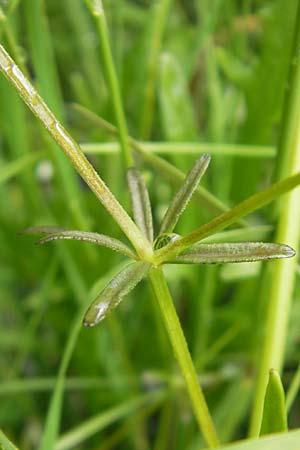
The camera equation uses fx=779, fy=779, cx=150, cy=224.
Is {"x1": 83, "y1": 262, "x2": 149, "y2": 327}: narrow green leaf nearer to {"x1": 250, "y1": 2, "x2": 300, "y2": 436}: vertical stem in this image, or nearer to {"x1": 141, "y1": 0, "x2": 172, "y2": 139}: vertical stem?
{"x1": 250, "y1": 2, "x2": 300, "y2": 436}: vertical stem

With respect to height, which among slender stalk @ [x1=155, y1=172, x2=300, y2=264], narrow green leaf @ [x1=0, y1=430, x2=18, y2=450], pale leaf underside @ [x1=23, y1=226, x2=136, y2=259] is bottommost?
narrow green leaf @ [x1=0, y1=430, x2=18, y2=450]

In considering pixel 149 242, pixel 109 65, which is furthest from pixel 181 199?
pixel 109 65

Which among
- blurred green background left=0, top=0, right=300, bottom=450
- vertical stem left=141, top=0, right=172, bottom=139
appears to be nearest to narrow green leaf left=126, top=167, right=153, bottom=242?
blurred green background left=0, top=0, right=300, bottom=450

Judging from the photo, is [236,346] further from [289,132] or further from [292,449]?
[292,449]

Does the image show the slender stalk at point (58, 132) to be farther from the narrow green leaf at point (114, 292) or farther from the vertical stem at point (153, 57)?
the vertical stem at point (153, 57)

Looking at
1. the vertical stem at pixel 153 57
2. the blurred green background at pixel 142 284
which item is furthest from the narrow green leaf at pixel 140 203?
the vertical stem at pixel 153 57

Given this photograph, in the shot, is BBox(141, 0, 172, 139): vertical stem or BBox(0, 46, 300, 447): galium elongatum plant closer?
BBox(0, 46, 300, 447): galium elongatum plant

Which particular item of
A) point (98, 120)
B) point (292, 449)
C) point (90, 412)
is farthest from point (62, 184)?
point (292, 449)
